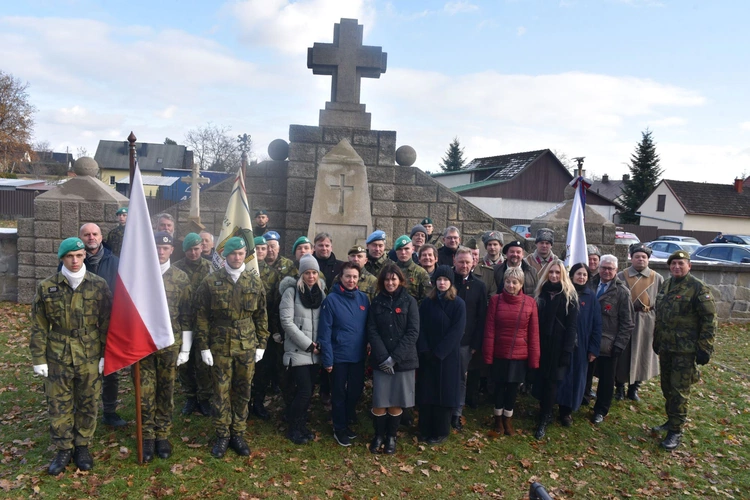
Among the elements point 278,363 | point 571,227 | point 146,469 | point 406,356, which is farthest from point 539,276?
point 146,469

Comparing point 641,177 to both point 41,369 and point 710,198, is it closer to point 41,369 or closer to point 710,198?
point 710,198

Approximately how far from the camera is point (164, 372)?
4391 millimetres

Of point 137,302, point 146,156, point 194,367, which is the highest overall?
point 146,156

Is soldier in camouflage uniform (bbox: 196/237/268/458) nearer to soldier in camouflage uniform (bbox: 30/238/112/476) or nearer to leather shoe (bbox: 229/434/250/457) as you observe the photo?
leather shoe (bbox: 229/434/250/457)

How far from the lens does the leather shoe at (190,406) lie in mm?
5168

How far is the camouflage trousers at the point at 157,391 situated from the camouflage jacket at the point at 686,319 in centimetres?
460

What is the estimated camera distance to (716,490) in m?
4.43

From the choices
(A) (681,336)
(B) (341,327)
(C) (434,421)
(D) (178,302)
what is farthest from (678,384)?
(D) (178,302)

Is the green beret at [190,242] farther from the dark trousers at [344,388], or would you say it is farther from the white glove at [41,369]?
the dark trousers at [344,388]

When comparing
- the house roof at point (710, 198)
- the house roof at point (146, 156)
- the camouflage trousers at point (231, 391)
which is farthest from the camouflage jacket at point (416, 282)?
the house roof at point (146, 156)

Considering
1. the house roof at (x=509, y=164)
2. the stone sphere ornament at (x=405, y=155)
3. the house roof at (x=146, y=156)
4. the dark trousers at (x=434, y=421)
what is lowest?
the dark trousers at (x=434, y=421)

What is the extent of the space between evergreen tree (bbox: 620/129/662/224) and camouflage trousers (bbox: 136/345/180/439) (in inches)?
1648

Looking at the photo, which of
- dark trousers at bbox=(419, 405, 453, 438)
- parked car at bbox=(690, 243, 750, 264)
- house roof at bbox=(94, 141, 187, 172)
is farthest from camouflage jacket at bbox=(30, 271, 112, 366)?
house roof at bbox=(94, 141, 187, 172)

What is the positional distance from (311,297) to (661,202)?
43.3m
